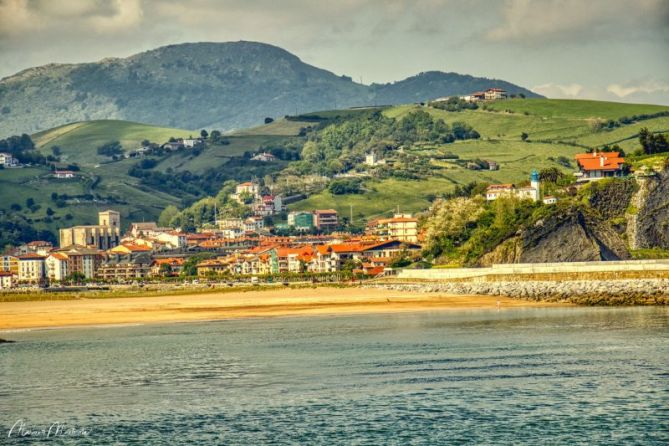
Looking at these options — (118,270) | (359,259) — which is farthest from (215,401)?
(118,270)

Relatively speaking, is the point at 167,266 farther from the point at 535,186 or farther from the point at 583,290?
the point at 583,290

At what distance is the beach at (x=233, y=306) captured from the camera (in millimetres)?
83125

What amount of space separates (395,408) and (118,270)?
532ft

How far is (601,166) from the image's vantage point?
450ft

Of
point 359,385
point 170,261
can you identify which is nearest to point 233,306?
point 359,385

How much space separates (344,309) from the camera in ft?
284

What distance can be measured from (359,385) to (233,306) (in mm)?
52463

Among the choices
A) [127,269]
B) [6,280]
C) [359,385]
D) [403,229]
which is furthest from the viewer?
[127,269]

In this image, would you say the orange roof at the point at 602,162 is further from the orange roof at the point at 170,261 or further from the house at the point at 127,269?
the house at the point at 127,269

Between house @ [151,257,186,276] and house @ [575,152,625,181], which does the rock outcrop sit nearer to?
house @ [575,152,625,181]

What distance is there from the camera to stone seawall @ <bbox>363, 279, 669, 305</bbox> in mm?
77875

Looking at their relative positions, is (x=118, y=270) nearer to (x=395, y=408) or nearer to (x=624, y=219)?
(x=624, y=219)

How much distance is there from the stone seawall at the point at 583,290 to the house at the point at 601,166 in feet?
130

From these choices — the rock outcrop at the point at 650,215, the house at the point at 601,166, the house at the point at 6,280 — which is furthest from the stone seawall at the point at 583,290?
the house at the point at 6,280
